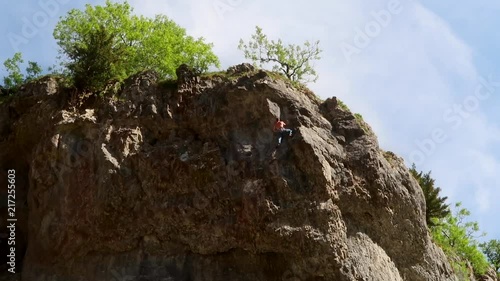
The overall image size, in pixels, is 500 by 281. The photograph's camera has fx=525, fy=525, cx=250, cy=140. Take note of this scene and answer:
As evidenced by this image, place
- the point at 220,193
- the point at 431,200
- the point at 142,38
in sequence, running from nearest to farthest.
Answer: the point at 220,193 < the point at 431,200 < the point at 142,38

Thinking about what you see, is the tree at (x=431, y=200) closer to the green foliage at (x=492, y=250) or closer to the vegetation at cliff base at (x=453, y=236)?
the vegetation at cliff base at (x=453, y=236)

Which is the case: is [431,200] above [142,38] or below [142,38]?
below

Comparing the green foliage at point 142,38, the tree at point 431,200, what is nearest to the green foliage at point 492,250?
the tree at point 431,200

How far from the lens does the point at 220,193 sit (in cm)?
1766

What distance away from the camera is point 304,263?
53.4 feet

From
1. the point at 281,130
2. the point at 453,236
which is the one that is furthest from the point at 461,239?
the point at 281,130

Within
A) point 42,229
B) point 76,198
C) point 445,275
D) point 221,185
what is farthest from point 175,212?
point 445,275

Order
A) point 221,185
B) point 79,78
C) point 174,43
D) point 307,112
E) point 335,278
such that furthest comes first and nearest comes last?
point 174,43, point 79,78, point 307,112, point 221,185, point 335,278

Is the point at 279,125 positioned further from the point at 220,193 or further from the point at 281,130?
the point at 220,193

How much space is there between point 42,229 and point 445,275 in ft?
48.3

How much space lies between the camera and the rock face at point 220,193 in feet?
55.4

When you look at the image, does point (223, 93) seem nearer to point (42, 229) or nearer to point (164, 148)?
point (164, 148)

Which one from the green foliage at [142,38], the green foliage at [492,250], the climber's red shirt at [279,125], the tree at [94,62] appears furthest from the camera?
the green foliage at [492,250]

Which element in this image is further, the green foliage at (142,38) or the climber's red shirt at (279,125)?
the green foliage at (142,38)
